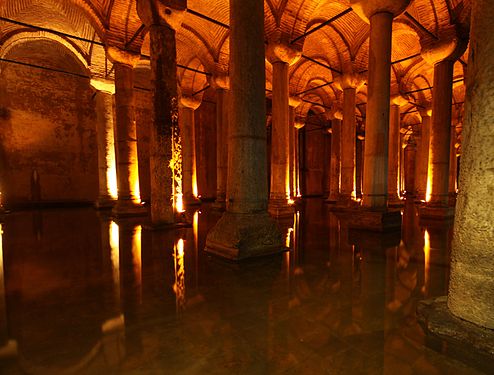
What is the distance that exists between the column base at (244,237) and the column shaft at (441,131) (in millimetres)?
7393

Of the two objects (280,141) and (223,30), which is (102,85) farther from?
(280,141)

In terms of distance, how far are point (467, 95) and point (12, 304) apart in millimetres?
4851

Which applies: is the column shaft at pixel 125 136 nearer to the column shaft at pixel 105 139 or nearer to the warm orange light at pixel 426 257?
the column shaft at pixel 105 139

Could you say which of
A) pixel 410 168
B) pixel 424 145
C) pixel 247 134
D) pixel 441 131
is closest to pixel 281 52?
pixel 247 134

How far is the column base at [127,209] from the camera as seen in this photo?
Answer: 30.6ft

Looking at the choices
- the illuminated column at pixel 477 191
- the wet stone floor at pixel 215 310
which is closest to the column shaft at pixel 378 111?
the wet stone floor at pixel 215 310

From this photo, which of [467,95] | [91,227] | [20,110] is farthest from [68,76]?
[467,95]

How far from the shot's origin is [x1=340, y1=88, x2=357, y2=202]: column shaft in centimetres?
1096

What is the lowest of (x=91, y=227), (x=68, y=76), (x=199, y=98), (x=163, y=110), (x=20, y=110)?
(x=91, y=227)

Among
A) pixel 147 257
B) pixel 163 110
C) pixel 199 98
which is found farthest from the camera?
pixel 199 98

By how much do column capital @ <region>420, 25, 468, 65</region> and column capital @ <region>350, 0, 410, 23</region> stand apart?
2.98 meters

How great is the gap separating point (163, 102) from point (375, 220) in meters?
6.03

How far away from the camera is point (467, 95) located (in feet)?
7.52

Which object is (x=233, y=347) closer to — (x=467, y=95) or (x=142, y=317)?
(x=142, y=317)
